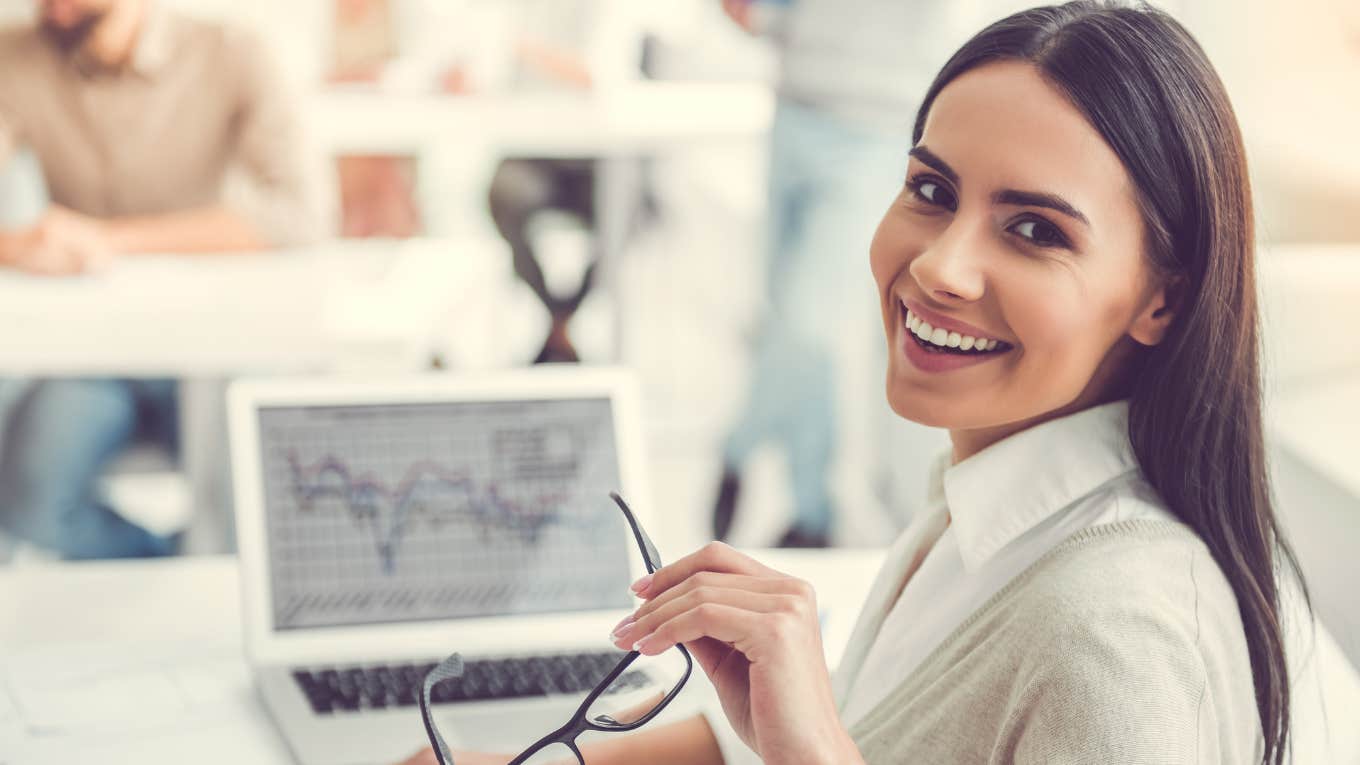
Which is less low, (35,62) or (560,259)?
(35,62)

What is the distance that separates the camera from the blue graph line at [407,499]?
1038 mm

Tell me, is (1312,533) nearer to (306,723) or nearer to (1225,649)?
(1225,649)

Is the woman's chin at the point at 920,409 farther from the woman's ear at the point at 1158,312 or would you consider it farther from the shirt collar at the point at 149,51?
the shirt collar at the point at 149,51

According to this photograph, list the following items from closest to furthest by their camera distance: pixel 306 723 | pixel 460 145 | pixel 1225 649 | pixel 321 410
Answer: pixel 1225 649
pixel 306 723
pixel 321 410
pixel 460 145

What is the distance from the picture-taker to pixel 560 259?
10.3ft

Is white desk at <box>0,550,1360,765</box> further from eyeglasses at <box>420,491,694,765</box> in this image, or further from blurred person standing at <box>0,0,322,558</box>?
blurred person standing at <box>0,0,322,558</box>

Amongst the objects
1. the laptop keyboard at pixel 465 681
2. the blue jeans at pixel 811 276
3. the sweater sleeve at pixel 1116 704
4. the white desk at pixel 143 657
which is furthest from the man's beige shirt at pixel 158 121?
the sweater sleeve at pixel 1116 704

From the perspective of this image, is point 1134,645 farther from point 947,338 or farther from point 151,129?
point 151,129

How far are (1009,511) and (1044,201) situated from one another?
0.20 meters

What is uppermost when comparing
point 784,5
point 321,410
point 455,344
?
point 784,5

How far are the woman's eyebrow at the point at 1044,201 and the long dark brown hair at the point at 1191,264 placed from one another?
0.04m

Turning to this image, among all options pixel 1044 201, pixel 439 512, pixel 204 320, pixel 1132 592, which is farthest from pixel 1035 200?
pixel 204 320

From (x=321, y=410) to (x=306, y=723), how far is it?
0.25 metres

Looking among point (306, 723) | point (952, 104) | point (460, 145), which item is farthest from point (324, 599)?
point (460, 145)
